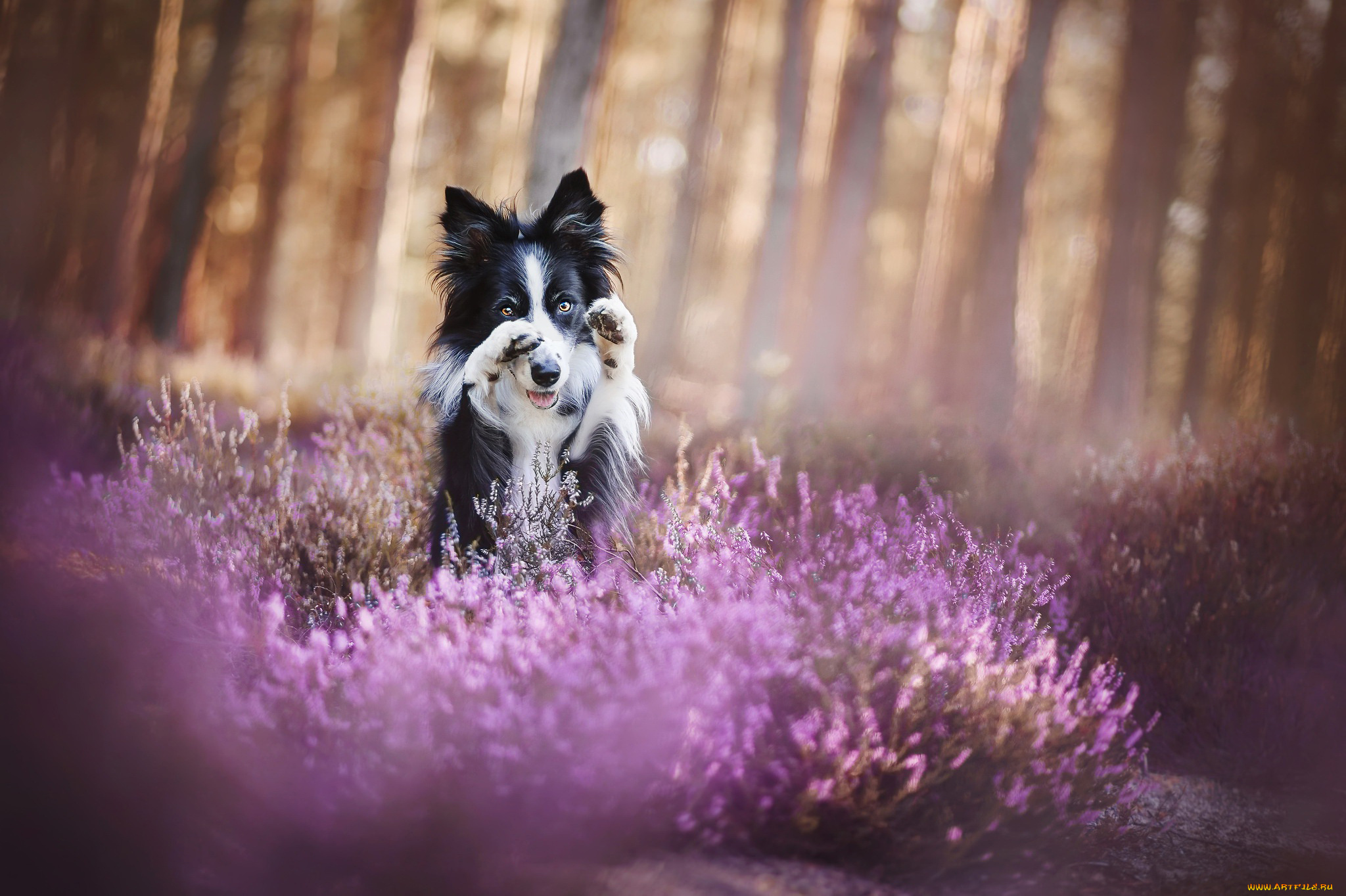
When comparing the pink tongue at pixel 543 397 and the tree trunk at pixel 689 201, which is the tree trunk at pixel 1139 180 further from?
the pink tongue at pixel 543 397

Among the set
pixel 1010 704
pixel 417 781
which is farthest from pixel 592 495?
pixel 1010 704

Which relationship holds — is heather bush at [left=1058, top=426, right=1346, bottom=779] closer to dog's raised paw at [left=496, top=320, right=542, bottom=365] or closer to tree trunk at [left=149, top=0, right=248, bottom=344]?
dog's raised paw at [left=496, top=320, right=542, bottom=365]

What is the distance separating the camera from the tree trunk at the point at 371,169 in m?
12.0

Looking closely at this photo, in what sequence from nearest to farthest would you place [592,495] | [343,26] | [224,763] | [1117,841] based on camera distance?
[224,763] → [1117,841] → [592,495] → [343,26]

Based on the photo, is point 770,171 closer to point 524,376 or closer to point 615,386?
point 615,386

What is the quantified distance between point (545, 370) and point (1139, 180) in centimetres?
1159

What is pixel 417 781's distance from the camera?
2049 millimetres

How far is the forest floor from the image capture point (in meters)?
2.02

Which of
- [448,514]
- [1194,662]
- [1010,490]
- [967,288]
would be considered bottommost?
[1194,662]

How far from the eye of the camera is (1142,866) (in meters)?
2.58

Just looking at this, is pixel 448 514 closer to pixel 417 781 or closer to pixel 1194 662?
pixel 417 781

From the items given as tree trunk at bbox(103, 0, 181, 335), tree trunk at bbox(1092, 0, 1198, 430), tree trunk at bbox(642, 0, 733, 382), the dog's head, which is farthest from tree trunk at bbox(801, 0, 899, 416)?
tree trunk at bbox(103, 0, 181, 335)

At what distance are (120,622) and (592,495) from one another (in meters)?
1.84

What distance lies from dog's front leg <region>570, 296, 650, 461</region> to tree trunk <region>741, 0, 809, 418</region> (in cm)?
629
